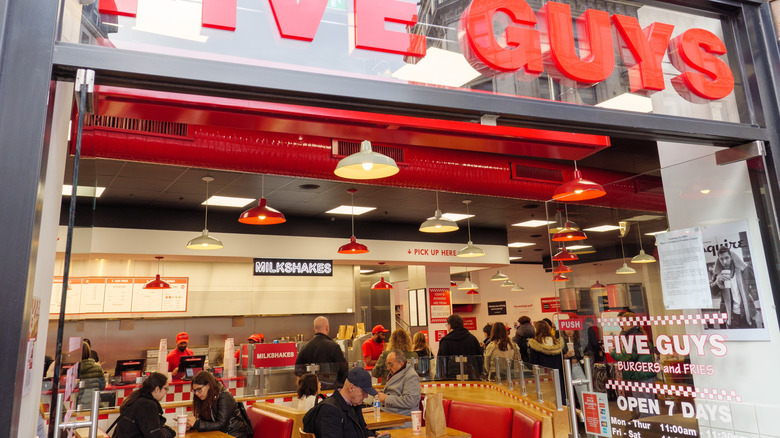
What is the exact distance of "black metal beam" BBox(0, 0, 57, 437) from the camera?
1.34 meters

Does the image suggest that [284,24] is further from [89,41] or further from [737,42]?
→ [737,42]

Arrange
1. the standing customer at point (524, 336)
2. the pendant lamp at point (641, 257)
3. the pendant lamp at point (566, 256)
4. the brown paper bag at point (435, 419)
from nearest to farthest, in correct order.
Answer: the pendant lamp at point (641, 257) → the pendant lamp at point (566, 256) → the brown paper bag at point (435, 419) → the standing customer at point (524, 336)

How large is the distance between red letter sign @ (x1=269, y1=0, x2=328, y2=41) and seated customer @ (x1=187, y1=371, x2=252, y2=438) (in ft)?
13.1

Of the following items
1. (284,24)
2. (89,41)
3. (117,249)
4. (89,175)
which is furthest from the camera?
(117,249)

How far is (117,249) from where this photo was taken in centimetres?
876

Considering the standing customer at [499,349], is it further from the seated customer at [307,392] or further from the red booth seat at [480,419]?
the seated customer at [307,392]

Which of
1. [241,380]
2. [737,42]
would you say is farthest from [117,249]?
[737,42]

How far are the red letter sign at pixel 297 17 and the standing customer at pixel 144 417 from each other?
334cm

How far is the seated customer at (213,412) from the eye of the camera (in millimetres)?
4949

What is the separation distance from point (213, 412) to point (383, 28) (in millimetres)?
4163

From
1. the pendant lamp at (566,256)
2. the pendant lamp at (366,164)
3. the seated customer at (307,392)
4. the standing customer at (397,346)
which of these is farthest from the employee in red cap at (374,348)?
the pendant lamp at (566,256)

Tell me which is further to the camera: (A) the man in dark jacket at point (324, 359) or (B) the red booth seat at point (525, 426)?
(A) the man in dark jacket at point (324, 359)

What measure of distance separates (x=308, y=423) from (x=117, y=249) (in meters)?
6.30

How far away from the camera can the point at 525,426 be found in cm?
421
